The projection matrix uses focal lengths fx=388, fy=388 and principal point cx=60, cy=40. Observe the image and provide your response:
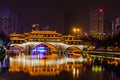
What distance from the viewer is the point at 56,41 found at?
15100 centimetres

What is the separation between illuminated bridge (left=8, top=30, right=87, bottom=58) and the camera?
148750mm

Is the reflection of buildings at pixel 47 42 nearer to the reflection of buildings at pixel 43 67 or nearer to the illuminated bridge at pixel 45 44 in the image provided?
the illuminated bridge at pixel 45 44

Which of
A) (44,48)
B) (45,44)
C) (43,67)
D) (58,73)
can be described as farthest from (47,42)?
(58,73)

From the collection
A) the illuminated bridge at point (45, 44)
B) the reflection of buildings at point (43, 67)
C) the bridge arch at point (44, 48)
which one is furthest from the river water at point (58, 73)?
the bridge arch at point (44, 48)

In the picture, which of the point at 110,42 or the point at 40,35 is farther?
the point at 40,35

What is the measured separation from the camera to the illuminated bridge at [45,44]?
488 ft

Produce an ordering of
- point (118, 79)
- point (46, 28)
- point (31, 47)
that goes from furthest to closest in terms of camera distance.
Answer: point (46, 28) < point (31, 47) < point (118, 79)

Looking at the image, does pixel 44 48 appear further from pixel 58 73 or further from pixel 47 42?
pixel 58 73

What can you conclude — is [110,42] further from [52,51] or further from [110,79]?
[110,79]

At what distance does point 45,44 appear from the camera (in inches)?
5989

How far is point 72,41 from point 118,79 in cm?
12977

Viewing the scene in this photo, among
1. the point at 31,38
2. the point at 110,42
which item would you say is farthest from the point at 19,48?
the point at 110,42

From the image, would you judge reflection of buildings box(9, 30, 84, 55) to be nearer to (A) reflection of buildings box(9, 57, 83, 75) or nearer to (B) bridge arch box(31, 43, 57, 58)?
(B) bridge arch box(31, 43, 57, 58)

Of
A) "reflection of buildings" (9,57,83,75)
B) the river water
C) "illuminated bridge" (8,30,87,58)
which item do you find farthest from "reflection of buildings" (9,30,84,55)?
the river water
